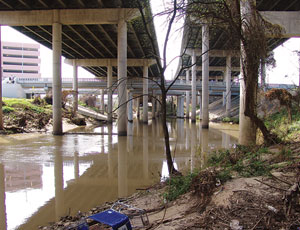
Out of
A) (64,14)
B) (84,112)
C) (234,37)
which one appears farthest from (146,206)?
(84,112)

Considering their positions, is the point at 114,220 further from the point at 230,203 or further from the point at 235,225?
the point at 230,203

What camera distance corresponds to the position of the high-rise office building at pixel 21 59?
8238cm

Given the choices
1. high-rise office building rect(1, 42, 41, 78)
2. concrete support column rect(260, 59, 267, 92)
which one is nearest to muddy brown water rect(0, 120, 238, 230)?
concrete support column rect(260, 59, 267, 92)

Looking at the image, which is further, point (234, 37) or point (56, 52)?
point (56, 52)

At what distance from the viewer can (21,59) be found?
8412cm

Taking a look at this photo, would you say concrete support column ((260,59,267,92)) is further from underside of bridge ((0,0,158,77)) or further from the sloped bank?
underside of bridge ((0,0,158,77))

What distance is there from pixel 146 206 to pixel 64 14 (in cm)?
1941

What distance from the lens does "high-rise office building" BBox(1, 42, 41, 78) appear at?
3243 inches

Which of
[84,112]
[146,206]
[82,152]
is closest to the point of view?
[146,206]

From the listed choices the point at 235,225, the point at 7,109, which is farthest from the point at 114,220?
the point at 7,109

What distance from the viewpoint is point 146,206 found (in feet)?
15.7

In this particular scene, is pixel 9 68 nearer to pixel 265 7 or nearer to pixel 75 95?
pixel 75 95

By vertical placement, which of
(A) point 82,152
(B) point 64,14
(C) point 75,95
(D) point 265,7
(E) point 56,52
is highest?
(D) point 265,7

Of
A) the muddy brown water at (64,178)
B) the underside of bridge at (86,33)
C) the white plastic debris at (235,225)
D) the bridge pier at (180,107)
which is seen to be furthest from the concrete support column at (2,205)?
the bridge pier at (180,107)
